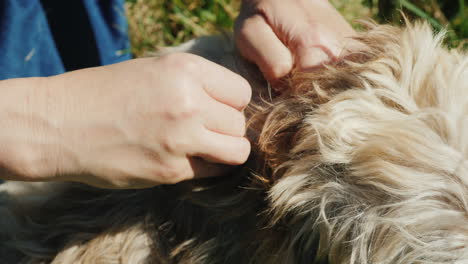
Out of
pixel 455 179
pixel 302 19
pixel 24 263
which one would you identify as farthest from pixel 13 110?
pixel 455 179

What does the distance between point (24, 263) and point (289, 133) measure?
1.01 m

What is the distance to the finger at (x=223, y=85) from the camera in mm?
1521

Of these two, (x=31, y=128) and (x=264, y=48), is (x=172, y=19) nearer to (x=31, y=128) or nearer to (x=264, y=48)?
(x=264, y=48)

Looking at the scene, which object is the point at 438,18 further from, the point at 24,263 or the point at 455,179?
the point at 24,263

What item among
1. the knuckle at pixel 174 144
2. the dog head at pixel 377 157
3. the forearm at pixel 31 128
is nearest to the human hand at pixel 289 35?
the dog head at pixel 377 157

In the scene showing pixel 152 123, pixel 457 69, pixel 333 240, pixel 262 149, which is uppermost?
pixel 457 69

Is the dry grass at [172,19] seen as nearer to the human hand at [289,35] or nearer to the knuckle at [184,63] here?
the human hand at [289,35]

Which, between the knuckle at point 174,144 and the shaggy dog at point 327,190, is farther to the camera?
the knuckle at point 174,144

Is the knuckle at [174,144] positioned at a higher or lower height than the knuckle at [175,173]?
higher

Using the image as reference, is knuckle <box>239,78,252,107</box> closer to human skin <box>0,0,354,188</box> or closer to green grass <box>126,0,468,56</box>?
human skin <box>0,0,354,188</box>

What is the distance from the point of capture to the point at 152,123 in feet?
4.93

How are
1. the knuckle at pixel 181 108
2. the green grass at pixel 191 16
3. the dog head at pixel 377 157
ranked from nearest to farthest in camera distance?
the dog head at pixel 377 157 → the knuckle at pixel 181 108 → the green grass at pixel 191 16

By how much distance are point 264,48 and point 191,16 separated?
2.06m

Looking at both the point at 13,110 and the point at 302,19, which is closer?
the point at 13,110
